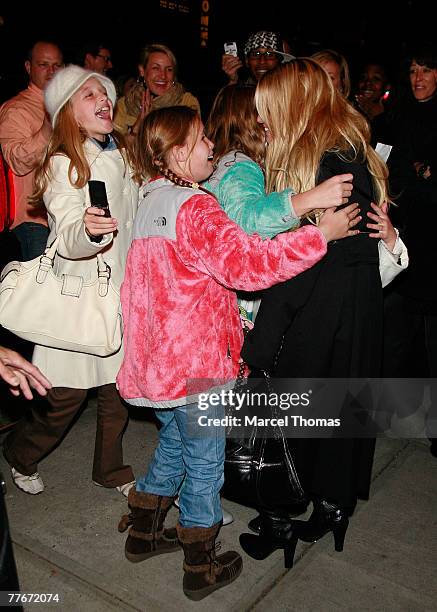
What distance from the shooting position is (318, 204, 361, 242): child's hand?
86.2 inches

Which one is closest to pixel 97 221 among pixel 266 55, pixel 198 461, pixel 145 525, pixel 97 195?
pixel 97 195

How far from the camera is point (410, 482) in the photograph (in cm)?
355

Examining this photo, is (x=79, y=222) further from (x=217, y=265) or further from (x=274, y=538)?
(x=274, y=538)

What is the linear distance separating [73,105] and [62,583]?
2.13 m

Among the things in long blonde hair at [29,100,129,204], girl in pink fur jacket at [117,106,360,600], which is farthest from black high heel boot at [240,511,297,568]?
long blonde hair at [29,100,129,204]

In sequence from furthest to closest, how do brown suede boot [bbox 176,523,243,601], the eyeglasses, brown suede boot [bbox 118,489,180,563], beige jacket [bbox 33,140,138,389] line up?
1. the eyeglasses
2. brown suede boot [bbox 118,489,180,563]
3. beige jacket [bbox 33,140,138,389]
4. brown suede boot [bbox 176,523,243,601]

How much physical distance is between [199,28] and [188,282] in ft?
36.1

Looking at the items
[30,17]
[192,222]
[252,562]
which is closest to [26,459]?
[252,562]

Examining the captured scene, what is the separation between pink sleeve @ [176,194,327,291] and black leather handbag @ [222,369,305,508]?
0.54 metres

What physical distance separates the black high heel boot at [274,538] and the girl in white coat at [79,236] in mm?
804

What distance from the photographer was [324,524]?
9.59 feet

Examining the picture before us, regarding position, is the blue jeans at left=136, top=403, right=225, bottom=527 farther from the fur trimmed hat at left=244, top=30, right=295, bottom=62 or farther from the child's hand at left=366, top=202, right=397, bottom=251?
the fur trimmed hat at left=244, top=30, right=295, bottom=62

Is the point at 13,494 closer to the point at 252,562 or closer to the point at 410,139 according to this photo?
the point at 252,562

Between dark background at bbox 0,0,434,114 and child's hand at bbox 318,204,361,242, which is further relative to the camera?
dark background at bbox 0,0,434,114
